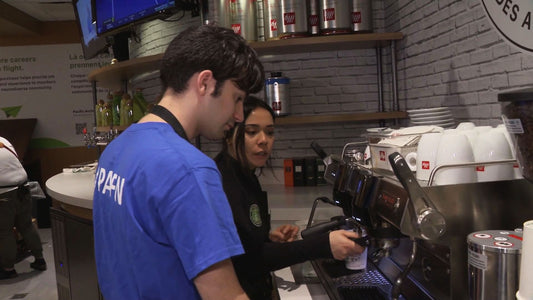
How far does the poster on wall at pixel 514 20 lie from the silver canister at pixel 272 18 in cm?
158

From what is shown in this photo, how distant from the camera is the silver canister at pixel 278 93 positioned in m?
3.35

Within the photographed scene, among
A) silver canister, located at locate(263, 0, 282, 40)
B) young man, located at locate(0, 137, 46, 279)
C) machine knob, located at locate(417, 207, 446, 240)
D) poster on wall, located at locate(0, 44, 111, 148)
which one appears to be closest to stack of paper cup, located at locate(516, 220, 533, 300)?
machine knob, located at locate(417, 207, 446, 240)

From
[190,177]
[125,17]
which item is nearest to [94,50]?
[125,17]

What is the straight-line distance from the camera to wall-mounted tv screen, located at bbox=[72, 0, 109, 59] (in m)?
4.66

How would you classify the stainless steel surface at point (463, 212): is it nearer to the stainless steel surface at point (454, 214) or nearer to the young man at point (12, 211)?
the stainless steel surface at point (454, 214)

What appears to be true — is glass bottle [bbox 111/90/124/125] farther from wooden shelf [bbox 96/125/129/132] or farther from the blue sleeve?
the blue sleeve

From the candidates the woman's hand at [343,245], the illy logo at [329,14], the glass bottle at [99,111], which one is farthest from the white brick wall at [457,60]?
the glass bottle at [99,111]

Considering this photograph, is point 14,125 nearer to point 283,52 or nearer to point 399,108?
point 283,52

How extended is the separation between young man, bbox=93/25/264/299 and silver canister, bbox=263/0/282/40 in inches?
87.6

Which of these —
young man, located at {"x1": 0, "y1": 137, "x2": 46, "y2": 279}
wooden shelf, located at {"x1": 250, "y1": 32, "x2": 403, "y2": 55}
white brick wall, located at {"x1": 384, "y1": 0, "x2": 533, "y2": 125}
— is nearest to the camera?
white brick wall, located at {"x1": 384, "y1": 0, "x2": 533, "y2": 125}

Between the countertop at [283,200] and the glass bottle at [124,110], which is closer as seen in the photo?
the countertop at [283,200]

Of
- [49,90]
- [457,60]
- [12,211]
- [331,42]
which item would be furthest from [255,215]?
[49,90]

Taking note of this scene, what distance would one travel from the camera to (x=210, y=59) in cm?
106

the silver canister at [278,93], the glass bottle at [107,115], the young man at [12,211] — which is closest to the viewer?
the silver canister at [278,93]
